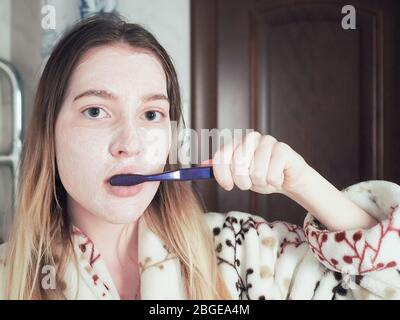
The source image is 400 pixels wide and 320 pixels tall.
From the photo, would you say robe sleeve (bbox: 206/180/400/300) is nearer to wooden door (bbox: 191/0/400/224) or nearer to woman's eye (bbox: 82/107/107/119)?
wooden door (bbox: 191/0/400/224)

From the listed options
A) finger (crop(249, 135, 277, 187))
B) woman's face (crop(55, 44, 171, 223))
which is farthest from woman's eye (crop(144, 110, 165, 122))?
finger (crop(249, 135, 277, 187))

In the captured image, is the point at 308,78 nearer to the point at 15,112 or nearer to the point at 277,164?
the point at 277,164

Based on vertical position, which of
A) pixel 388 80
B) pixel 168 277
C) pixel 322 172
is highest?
pixel 388 80

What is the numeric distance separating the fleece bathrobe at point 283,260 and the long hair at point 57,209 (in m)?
0.01

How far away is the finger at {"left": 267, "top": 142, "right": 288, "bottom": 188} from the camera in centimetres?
31

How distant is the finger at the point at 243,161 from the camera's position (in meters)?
0.30

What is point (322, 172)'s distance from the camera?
428mm

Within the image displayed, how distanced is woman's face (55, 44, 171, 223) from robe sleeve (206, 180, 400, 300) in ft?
0.35

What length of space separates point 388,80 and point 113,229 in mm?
338

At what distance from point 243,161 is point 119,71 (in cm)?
15

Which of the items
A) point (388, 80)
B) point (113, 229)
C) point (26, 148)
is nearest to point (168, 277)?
point (113, 229)

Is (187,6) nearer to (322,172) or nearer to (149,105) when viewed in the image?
(149,105)

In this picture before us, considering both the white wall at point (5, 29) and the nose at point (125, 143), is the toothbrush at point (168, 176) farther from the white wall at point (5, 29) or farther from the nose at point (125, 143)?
the white wall at point (5, 29)

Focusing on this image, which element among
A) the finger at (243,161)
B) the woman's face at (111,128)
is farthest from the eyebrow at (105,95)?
the finger at (243,161)
